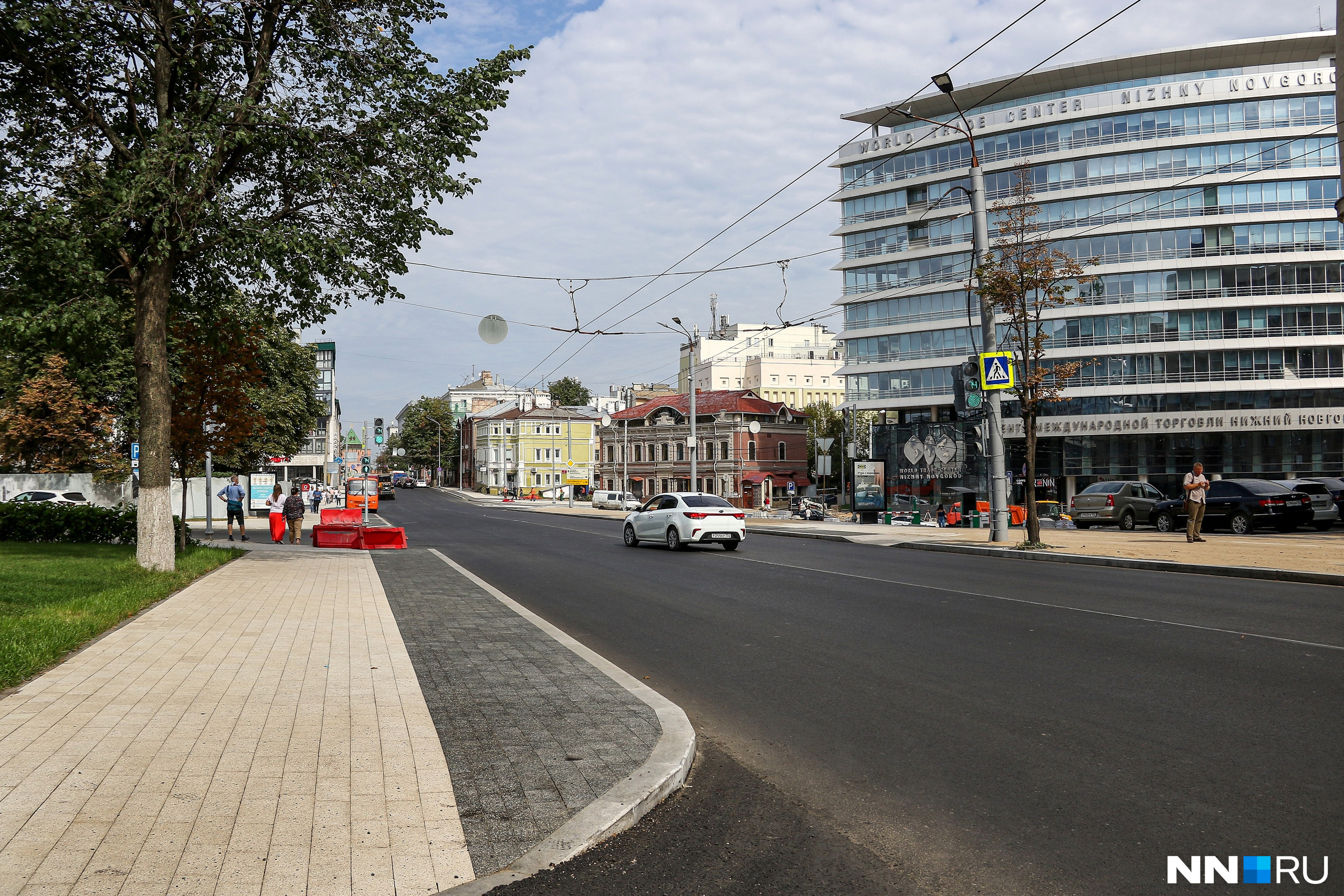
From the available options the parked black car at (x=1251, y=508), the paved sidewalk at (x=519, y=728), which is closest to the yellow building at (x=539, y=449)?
the parked black car at (x=1251, y=508)

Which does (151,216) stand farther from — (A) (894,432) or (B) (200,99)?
(A) (894,432)

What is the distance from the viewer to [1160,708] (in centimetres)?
657

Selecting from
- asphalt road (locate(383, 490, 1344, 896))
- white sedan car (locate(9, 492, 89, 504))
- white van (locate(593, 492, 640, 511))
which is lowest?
white van (locate(593, 492, 640, 511))

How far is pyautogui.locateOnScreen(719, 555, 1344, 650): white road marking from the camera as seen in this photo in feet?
29.7

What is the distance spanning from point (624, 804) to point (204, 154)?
14201mm

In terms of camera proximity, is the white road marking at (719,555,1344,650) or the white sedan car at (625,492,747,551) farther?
the white sedan car at (625,492,747,551)

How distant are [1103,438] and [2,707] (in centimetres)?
6122

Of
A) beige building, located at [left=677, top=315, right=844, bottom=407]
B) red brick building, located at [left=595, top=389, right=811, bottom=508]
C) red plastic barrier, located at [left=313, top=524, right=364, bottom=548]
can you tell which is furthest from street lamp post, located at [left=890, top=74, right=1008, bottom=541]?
beige building, located at [left=677, top=315, right=844, bottom=407]

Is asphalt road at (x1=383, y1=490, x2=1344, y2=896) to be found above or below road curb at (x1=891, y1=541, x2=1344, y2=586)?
above

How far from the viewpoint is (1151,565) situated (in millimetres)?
17172

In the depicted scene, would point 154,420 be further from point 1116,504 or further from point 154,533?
point 1116,504

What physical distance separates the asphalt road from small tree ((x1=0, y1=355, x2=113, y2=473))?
29.8 metres

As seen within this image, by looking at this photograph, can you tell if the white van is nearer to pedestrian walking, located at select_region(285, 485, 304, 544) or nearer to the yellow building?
the yellow building

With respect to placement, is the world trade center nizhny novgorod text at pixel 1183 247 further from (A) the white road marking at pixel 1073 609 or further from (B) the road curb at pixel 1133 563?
(A) the white road marking at pixel 1073 609
